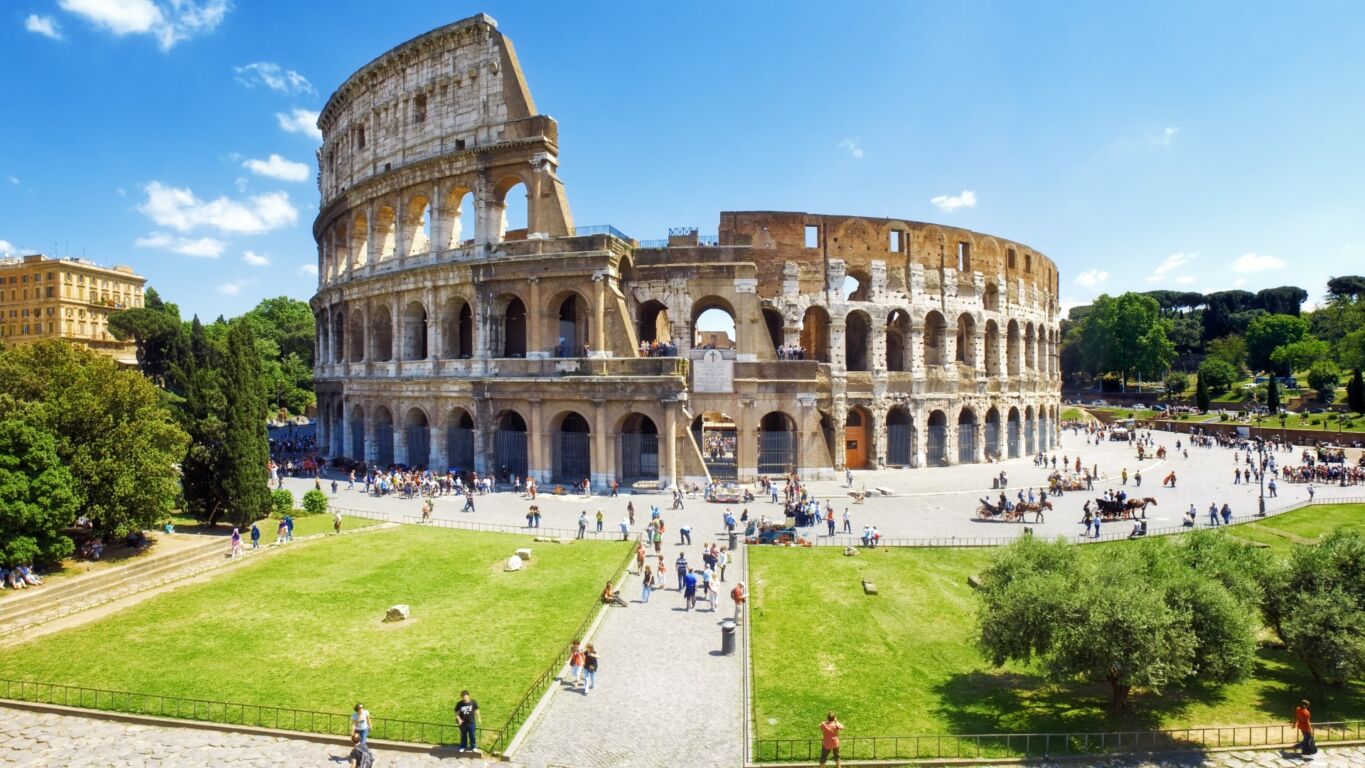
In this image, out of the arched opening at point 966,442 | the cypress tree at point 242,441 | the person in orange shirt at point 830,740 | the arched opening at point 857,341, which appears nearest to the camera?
the person in orange shirt at point 830,740

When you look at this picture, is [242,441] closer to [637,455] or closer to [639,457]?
[637,455]

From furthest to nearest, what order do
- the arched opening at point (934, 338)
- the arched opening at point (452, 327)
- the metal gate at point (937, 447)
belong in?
1. the arched opening at point (934, 338)
2. the metal gate at point (937, 447)
3. the arched opening at point (452, 327)

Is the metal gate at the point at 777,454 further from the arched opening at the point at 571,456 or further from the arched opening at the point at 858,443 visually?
the arched opening at the point at 571,456

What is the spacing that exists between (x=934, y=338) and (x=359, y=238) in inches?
1406

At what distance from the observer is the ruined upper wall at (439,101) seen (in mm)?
33531

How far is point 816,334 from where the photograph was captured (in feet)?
135

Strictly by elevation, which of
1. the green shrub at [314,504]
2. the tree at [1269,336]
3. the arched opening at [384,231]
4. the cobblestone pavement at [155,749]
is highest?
the arched opening at [384,231]

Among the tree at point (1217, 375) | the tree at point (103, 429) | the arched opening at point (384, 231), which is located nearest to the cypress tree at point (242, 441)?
the tree at point (103, 429)

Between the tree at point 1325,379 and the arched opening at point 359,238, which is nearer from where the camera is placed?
the arched opening at point 359,238

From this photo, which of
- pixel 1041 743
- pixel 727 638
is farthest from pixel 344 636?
pixel 1041 743

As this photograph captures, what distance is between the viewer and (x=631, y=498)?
30.2m

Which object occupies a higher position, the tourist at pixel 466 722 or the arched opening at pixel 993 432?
the arched opening at pixel 993 432

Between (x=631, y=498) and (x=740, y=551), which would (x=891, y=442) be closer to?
(x=631, y=498)

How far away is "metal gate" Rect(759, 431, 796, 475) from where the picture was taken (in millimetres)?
35688
